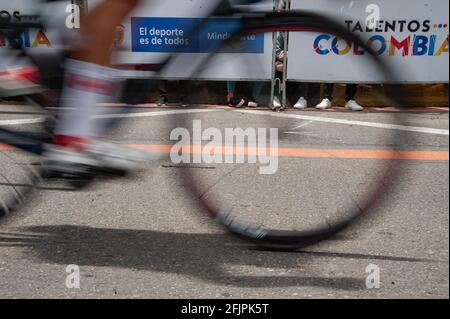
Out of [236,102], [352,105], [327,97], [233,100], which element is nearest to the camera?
[233,100]

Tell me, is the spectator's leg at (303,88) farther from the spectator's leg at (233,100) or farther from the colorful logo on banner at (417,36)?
the spectator's leg at (233,100)

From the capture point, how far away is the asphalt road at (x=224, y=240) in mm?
2379

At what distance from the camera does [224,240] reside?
9.23ft

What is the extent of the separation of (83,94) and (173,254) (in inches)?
34.7

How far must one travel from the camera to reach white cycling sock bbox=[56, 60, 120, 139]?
7.88 feet

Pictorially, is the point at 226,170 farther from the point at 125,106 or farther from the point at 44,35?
the point at 44,35

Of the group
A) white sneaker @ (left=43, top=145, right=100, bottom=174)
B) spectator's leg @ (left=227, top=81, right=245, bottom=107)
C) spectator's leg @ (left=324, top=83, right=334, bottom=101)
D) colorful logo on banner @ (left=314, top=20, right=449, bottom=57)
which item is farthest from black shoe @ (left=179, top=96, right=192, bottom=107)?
colorful logo on banner @ (left=314, top=20, right=449, bottom=57)

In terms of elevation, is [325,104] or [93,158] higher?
[325,104]

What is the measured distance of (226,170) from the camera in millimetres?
3512

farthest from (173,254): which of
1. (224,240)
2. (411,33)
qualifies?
(411,33)

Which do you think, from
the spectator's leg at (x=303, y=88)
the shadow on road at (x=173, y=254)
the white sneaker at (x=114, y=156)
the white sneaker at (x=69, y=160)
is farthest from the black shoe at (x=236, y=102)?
the spectator's leg at (x=303, y=88)

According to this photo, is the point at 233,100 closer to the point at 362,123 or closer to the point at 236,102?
the point at 236,102

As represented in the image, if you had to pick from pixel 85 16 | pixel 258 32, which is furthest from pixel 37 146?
pixel 258 32

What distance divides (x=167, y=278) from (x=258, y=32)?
1.17 meters
